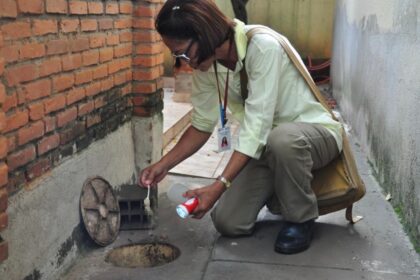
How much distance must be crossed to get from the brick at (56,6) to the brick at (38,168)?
702 mm

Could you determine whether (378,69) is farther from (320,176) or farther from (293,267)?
(293,267)

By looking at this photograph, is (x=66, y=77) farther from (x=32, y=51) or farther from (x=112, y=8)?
(x=112, y=8)

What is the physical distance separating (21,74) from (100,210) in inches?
44.9

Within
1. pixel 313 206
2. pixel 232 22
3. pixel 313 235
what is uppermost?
pixel 232 22

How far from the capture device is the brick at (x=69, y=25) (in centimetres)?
265

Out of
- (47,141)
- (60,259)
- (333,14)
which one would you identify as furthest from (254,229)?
(333,14)

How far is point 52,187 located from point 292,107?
1.39 m

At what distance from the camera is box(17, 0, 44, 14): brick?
7.32ft

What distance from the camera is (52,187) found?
2600mm

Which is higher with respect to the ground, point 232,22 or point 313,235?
point 232,22

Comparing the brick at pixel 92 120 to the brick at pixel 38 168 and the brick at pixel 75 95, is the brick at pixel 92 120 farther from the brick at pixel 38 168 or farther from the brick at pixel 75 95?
the brick at pixel 38 168

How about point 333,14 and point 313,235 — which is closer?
point 313,235

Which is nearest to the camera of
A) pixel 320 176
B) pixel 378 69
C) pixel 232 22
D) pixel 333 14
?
pixel 232 22

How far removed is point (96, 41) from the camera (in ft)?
10.1
